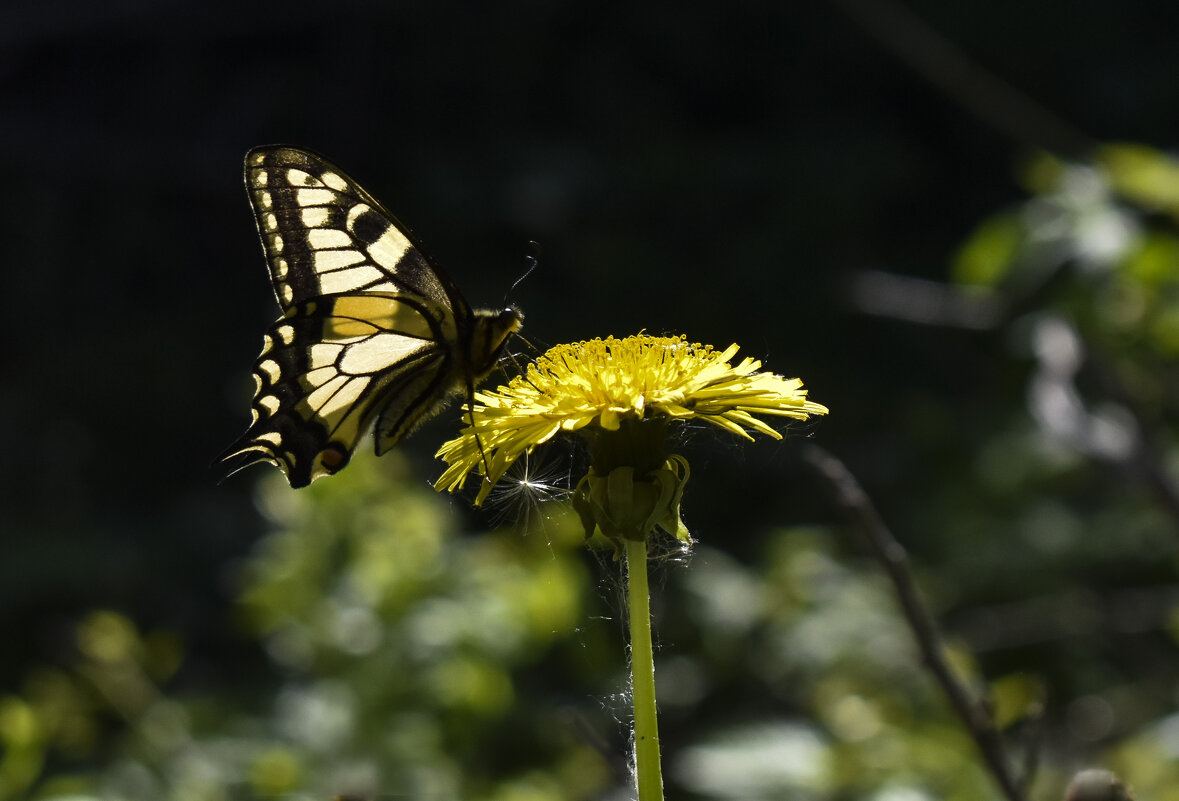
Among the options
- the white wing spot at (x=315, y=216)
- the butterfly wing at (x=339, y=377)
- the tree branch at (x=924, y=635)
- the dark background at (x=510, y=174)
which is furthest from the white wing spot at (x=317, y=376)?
the dark background at (x=510, y=174)

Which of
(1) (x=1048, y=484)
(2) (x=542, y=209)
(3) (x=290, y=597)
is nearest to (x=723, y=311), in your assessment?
(2) (x=542, y=209)

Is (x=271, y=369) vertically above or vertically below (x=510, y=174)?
below

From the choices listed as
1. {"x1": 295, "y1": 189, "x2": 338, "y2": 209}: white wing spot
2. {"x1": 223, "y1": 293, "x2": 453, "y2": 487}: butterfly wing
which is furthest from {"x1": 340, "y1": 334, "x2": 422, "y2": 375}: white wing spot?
{"x1": 295, "y1": 189, "x2": 338, "y2": 209}: white wing spot

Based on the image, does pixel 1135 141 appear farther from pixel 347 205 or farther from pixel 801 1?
pixel 347 205

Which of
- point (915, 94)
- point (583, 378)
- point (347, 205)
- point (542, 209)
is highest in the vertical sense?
point (915, 94)

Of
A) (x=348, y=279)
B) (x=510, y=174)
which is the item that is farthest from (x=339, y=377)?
(x=510, y=174)

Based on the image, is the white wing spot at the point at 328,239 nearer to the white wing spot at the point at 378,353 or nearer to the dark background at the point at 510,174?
the white wing spot at the point at 378,353

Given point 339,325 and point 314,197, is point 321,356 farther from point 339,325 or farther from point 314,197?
point 314,197

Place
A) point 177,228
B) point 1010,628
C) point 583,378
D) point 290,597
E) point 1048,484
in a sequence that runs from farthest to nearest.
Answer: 1. point 177,228
2. point 1048,484
3. point 1010,628
4. point 290,597
5. point 583,378
